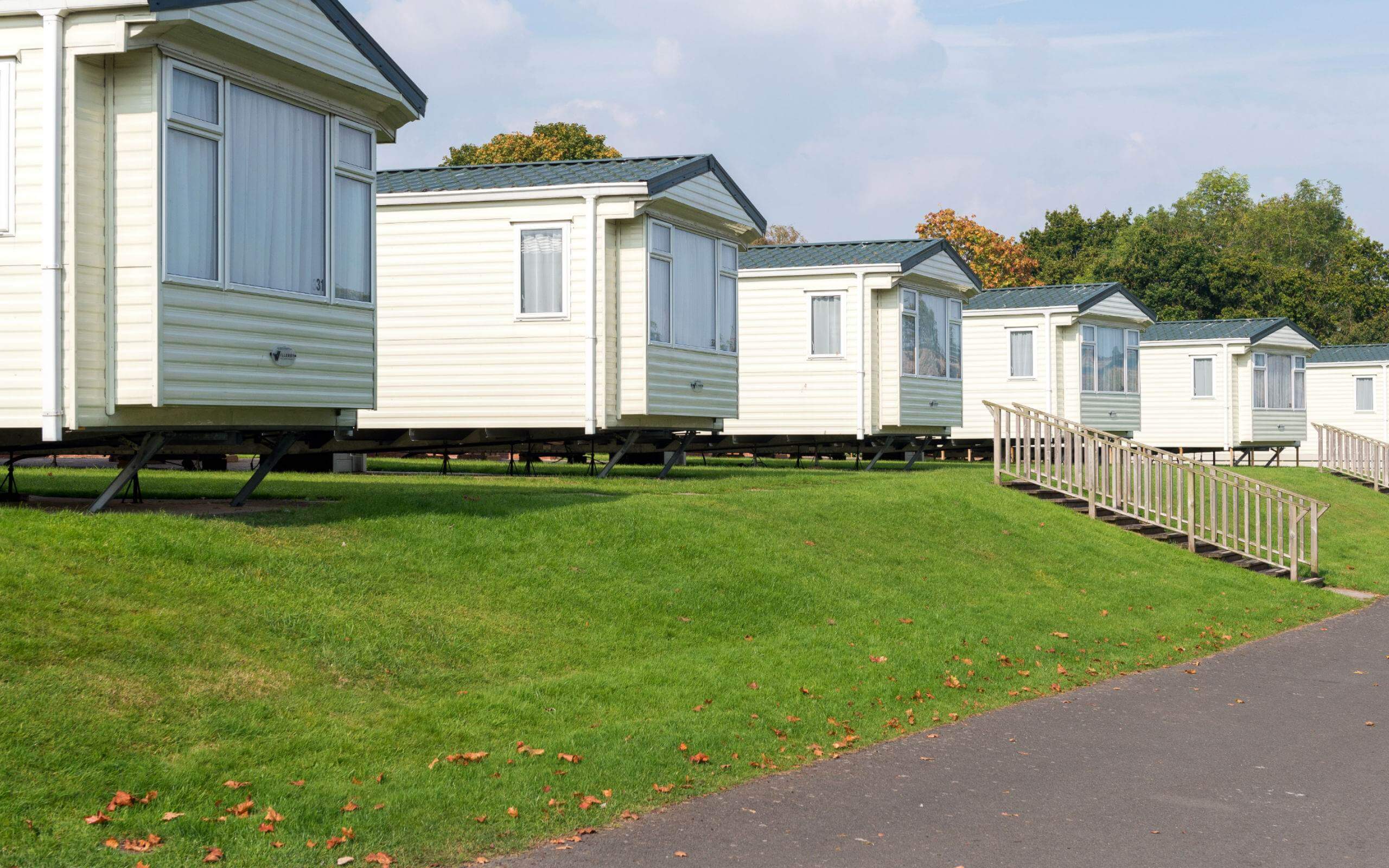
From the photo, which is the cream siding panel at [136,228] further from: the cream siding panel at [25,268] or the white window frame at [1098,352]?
the white window frame at [1098,352]

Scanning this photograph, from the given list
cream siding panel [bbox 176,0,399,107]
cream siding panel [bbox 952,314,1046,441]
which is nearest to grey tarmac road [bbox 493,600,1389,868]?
cream siding panel [bbox 176,0,399,107]

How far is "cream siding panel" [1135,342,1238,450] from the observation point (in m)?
37.4

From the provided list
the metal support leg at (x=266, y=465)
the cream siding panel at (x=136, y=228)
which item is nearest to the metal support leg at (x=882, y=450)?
the metal support leg at (x=266, y=465)

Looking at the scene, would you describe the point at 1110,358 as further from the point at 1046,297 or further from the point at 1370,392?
the point at 1370,392

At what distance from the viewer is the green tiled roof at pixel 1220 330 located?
37.4 metres

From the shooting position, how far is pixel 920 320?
26297 mm

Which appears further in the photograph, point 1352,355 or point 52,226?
point 1352,355

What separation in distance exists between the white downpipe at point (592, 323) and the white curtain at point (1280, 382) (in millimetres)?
26909

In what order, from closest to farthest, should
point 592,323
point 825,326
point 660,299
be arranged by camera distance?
point 592,323, point 660,299, point 825,326

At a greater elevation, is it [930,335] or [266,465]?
[930,335]

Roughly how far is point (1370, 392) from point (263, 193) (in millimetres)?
41522

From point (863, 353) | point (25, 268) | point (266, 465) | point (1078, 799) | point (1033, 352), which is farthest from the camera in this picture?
point (1033, 352)

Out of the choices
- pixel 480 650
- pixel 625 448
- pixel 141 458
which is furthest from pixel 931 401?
pixel 480 650

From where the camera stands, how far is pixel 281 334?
11.5 m
